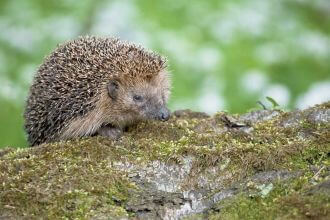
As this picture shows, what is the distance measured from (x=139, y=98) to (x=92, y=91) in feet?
2.62

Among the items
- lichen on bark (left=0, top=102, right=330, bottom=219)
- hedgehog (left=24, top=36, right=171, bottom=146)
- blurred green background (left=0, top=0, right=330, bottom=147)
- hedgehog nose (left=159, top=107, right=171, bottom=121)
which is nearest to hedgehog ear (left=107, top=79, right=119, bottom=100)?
hedgehog (left=24, top=36, right=171, bottom=146)

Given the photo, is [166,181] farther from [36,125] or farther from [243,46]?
[243,46]

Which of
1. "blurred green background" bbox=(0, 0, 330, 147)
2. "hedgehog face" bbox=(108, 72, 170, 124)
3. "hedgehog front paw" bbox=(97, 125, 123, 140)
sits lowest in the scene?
"hedgehog front paw" bbox=(97, 125, 123, 140)

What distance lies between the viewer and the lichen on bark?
621 centimetres

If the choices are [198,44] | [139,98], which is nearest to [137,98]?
[139,98]

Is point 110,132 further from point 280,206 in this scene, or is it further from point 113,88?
point 280,206

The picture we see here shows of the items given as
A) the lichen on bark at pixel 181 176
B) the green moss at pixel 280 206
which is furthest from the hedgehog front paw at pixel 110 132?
the green moss at pixel 280 206

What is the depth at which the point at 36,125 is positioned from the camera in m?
9.54

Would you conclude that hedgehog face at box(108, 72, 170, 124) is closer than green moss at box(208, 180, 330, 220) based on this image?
No

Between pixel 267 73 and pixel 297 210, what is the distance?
8.67 metres

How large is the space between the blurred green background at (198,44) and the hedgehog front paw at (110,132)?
15.0ft

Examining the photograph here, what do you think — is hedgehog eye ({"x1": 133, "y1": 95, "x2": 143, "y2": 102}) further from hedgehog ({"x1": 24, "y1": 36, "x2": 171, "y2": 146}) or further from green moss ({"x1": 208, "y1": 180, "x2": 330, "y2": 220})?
green moss ({"x1": 208, "y1": 180, "x2": 330, "y2": 220})

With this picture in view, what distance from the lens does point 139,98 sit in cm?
983

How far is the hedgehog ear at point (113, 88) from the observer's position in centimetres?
950
